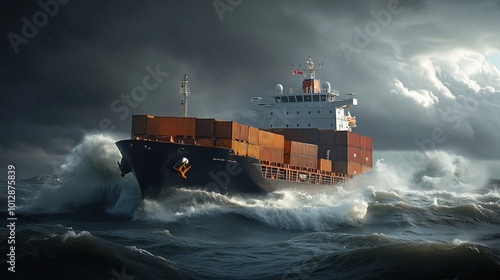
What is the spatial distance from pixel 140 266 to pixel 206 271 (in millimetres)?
2299

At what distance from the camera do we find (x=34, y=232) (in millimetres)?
24109

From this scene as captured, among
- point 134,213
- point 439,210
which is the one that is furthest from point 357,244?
point 439,210

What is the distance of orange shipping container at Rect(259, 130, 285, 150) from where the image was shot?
138 feet

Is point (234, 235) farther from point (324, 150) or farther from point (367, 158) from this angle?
point (367, 158)

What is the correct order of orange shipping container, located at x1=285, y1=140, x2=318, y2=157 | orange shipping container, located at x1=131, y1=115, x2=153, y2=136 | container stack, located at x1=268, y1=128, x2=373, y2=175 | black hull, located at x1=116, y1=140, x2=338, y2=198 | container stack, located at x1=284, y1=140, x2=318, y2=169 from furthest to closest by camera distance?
1. container stack, located at x1=268, y1=128, x2=373, y2=175
2. orange shipping container, located at x1=285, y1=140, x2=318, y2=157
3. container stack, located at x1=284, y1=140, x2=318, y2=169
4. orange shipping container, located at x1=131, y1=115, x2=153, y2=136
5. black hull, located at x1=116, y1=140, x2=338, y2=198

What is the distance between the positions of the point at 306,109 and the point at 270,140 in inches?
739

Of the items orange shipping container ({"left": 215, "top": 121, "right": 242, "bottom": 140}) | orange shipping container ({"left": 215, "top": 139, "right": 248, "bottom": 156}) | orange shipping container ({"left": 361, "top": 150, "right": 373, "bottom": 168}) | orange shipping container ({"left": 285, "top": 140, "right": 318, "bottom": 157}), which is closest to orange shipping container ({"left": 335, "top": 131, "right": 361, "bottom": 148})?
orange shipping container ({"left": 285, "top": 140, "right": 318, "bottom": 157})

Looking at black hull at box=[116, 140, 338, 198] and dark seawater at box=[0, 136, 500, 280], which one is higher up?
black hull at box=[116, 140, 338, 198]

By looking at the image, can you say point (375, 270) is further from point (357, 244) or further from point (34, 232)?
point (34, 232)

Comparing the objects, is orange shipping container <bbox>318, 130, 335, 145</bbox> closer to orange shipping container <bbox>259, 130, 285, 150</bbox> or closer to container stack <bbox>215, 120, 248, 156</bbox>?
orange shipping container <bbox>259, 130, 285, 150</bbox>

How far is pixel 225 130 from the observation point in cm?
3728

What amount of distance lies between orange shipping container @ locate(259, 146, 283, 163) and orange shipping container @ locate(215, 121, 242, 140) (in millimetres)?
4712

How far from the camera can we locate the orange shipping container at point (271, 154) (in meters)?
41.7

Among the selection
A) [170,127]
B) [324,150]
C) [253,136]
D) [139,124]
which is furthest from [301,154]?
[139,124]
